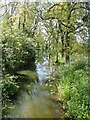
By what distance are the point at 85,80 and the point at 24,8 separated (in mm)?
795

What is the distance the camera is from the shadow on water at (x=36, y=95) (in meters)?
2.35

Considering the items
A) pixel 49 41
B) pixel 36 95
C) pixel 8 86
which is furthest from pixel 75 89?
pixel 8 86

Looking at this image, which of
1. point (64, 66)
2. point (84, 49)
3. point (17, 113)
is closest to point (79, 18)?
point (84, 49)

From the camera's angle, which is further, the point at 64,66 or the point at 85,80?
the point at 64,66

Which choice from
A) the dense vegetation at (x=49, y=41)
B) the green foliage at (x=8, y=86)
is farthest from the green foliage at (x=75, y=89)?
the green foliage at (x=8, y=86)

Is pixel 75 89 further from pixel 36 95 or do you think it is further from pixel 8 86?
pixel 8 86

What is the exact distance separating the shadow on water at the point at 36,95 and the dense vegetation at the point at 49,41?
0.20 feet

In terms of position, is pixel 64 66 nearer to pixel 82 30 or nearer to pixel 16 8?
pixel 82 30

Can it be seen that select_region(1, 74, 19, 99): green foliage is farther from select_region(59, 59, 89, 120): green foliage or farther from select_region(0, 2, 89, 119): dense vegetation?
select_region(59, 59, 89, 120): green foliage

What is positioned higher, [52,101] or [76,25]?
[76,25]

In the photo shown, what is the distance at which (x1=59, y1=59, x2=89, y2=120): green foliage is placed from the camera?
224cm

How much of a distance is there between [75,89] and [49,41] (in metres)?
0.47

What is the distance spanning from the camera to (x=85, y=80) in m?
2.27

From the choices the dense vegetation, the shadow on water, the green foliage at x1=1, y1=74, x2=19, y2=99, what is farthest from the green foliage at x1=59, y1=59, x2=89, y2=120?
the green foliage at x1=1, y1=74, x2=19, y2=99
